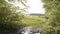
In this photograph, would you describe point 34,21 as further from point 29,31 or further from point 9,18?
point 9,18

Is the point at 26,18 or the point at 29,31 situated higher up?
the point at 26,18

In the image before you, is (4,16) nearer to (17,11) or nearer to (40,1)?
(17,11)

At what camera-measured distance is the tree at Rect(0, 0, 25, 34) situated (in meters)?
2.53

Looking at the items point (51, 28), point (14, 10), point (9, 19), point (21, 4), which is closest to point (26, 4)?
→ point (21, 4)

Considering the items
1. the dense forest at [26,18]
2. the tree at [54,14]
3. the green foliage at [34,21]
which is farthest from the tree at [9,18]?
the tree at [54,14]

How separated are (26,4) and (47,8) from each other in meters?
0.45

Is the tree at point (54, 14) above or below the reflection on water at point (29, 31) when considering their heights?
above

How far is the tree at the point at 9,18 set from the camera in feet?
8.30

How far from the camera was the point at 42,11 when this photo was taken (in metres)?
2.80

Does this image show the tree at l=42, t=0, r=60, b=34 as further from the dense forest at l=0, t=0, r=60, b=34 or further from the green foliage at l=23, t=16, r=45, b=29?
the green foliage at l=23, t=16, r=45, b=29

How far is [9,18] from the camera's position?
256cm

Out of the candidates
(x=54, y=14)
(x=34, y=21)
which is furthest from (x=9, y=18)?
(x=54, y=14)

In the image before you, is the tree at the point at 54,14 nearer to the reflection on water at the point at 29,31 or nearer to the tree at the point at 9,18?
the reflection on water at the point at 29,31

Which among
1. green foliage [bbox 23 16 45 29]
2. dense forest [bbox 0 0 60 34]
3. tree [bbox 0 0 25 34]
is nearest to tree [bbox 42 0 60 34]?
dense forest [bbox 0 0 60 34]
